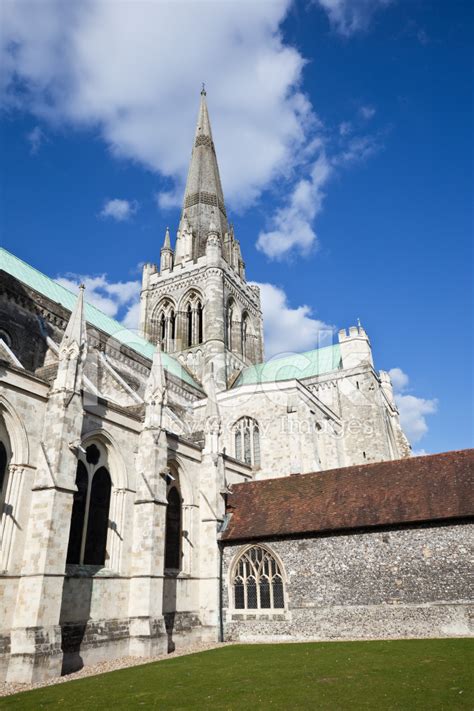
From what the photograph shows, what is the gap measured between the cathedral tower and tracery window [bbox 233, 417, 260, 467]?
24.7ft

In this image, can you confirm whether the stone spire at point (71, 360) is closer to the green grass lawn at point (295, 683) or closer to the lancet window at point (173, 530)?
the lancet window at point (173, 530)

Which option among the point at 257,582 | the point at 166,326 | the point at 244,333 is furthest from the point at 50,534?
the point at 244,333

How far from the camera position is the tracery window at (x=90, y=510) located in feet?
48.3

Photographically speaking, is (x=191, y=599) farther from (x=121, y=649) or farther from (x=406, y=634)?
(x=406, y=634)

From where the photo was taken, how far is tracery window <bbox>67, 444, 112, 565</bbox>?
48.3ft

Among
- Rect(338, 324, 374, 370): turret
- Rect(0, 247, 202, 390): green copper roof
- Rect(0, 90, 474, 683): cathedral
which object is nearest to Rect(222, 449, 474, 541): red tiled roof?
Rect(0, 90, 474, 683): cathedral

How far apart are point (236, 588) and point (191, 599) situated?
→ 1.74 metres

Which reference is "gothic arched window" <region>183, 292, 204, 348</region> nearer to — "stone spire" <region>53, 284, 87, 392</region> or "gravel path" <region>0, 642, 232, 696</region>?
"stone spire" <region>53, 284, 87, 392</region>

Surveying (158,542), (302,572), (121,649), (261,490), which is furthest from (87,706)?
(261,490)

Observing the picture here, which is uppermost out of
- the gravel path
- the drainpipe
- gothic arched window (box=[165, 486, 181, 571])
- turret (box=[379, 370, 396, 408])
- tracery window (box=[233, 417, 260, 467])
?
turret (box=[379, 370, 396, 408])

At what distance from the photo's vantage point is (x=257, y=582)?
18188 millimetres

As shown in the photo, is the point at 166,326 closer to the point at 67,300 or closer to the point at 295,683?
the point at 67,300

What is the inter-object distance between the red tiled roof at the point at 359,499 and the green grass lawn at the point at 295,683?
3.85 metres

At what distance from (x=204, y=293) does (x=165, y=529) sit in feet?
86.5
